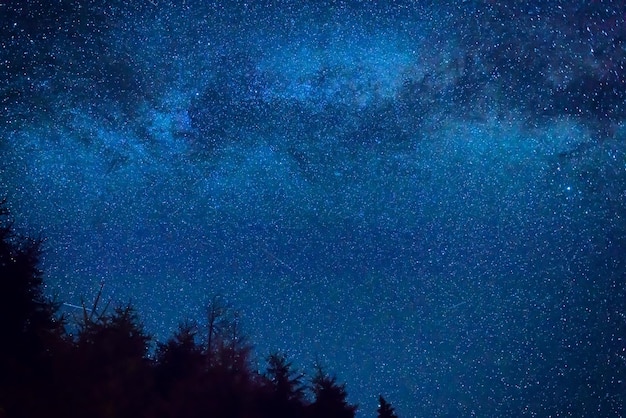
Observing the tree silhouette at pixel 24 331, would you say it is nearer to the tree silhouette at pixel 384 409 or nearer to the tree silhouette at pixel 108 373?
the tree silhouette at pixel 108 373

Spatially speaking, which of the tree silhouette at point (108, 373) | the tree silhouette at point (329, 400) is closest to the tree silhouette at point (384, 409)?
the tree silhouette at point (329, 400)

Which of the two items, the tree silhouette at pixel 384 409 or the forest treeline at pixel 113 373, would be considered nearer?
the forest treeline at pixel 113 373

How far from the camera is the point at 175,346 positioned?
14578 millimetres

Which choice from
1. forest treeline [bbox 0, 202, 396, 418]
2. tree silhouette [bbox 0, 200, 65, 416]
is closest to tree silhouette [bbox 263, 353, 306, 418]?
forest treeline [bbox 0, 202, 396, 418]

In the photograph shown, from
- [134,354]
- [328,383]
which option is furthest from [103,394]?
[328,383]

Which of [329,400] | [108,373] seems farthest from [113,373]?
[329,400]

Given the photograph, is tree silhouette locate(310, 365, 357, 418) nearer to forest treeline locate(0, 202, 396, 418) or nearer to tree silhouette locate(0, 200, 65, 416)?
A: forest treeline locate(0, 202, 396, 418)

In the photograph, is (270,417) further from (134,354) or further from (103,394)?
(103,394)

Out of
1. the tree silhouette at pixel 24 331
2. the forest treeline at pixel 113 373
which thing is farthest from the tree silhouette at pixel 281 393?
the tree silhouette at pixel 24 331

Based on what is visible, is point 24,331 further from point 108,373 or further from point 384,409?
point 384,409

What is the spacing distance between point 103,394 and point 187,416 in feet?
8.09

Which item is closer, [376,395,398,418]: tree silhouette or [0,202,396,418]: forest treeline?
[0,202,396,418]: forest treeline

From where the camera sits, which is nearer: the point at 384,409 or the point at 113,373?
the point at 113,373

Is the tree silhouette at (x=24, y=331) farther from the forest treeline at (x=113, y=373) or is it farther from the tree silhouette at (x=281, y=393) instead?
the tree silhouette at (x=281, y=393)
